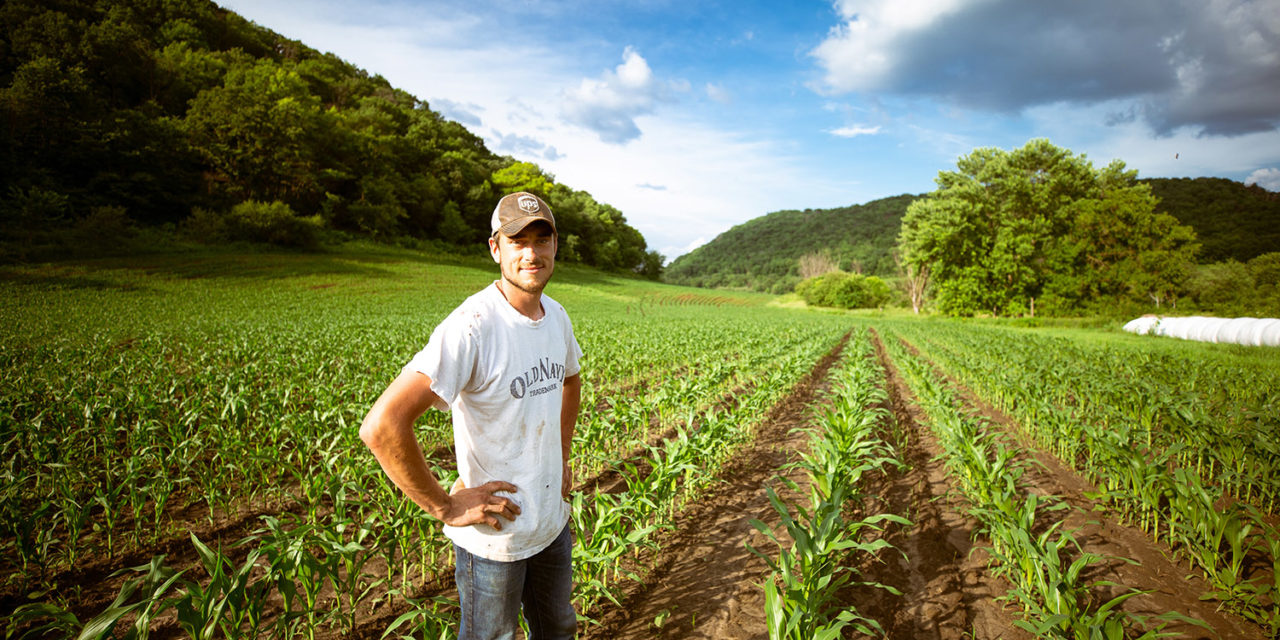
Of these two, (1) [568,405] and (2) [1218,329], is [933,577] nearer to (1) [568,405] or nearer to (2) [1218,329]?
(1) [568,405]

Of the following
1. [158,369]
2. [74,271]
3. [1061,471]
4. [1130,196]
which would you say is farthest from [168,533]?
[1130,196]

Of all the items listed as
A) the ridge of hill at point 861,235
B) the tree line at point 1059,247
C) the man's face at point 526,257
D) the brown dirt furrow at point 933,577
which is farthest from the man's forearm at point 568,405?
the ridge of hill at point 861,235

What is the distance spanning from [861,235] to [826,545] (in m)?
131

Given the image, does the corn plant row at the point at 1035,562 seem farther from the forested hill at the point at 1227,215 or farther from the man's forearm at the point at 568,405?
the forested hill at the point at 1227,215

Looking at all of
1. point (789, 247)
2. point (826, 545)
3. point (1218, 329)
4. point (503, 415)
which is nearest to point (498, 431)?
point (503, 415)

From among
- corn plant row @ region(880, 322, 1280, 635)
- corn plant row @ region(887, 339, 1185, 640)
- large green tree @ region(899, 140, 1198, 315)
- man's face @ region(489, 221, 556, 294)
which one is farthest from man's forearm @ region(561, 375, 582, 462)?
large green tree @ region(899, 140, 1198, 315)

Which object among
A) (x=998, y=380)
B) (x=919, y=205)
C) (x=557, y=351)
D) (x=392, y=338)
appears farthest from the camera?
(x=919, y=205)

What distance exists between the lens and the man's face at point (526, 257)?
5.55 feet

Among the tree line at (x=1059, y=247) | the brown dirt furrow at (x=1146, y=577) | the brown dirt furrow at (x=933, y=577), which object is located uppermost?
the tree line at (x=1059, y=247)

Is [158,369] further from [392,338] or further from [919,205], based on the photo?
[919,205]

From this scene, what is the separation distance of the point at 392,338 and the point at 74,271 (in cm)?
2069

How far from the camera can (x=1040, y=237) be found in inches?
1478

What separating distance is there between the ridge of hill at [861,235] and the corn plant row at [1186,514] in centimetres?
4287

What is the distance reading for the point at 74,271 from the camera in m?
22.2
